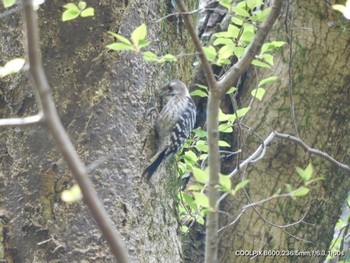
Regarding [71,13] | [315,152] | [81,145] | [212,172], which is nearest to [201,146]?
[81,145]

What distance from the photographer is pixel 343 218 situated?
16.0 ft

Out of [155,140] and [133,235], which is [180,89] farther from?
[133,235]

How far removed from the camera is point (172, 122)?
2.91m

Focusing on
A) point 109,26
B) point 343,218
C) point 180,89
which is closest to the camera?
point 109,26

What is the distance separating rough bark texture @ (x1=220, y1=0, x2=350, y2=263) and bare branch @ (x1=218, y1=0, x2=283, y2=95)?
1.46 m

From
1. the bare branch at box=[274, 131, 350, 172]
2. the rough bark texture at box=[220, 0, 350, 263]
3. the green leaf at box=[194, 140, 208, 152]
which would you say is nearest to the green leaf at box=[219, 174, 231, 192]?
the bare branch at box=[274, 131, 350, 172]

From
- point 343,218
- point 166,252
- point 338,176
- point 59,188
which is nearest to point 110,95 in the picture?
point 59,188

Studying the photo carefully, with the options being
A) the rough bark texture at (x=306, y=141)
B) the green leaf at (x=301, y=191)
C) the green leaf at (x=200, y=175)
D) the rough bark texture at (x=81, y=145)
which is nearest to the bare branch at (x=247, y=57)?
the green leaf at (x=200, y=175)

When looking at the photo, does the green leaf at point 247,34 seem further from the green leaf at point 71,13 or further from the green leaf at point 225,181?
the green leaf at point 225,181

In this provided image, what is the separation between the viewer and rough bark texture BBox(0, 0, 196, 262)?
2.38m

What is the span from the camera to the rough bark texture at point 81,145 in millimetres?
2379

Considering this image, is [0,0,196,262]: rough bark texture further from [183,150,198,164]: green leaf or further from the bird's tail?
[183,150,198,164]: green leaf

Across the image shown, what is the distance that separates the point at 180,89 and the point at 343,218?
2368mm

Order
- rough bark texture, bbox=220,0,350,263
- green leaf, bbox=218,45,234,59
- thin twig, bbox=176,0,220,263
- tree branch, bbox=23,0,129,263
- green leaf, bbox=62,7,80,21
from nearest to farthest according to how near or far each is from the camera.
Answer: tree branch, bbox=23,0,129,263 < thin twig, bbox=176,0,220,263 < green leaf, bbox=62,7,80,21 < green leaf, bbox=218,45,234,59 < rough bark texture, bbox=220,0,350,263
